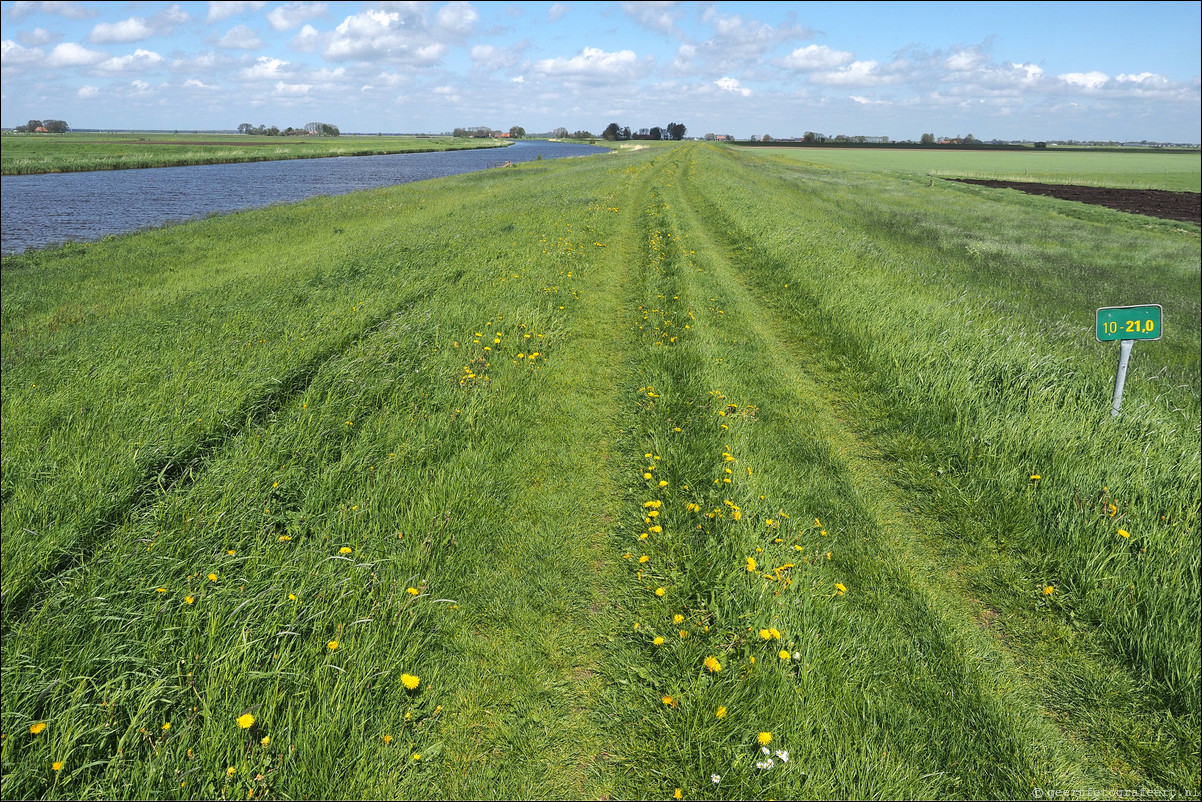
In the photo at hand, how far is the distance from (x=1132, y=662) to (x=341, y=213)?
3081cm

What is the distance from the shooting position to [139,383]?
6.69 meters

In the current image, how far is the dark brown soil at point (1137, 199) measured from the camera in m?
37.1

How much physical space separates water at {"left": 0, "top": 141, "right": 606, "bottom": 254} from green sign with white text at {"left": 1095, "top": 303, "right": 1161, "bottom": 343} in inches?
1242

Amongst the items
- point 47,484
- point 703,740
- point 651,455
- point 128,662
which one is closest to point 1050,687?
point 703,740

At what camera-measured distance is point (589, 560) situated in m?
4.60

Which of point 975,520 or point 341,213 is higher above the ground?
point 341,213

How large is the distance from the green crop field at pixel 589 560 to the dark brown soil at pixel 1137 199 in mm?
41378

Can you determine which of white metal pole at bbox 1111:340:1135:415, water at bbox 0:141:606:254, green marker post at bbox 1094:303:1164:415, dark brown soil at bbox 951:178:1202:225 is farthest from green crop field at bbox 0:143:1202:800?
dark brown soil at bbox 951:178:1202:225

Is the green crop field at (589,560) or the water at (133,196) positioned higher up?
the water at (133,196)

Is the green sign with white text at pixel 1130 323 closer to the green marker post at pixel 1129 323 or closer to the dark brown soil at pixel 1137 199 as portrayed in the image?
the green marker post at pixel 1129 323

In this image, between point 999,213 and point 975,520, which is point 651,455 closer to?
point 975,520

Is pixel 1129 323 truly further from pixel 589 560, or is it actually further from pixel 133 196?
pixel 133 196

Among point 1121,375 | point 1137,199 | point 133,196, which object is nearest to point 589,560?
point 1121,375

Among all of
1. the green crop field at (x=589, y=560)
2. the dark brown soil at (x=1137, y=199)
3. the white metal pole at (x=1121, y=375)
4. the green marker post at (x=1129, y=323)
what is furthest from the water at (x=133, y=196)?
the dark brown soil at (x=1137, y=199)
